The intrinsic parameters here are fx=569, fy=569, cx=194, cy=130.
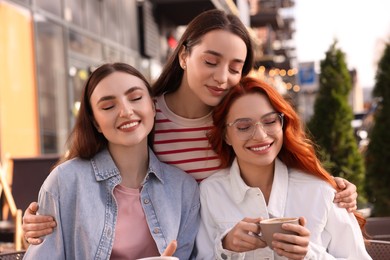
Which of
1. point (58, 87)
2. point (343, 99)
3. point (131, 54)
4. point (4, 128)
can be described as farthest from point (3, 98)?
point (131, 54)

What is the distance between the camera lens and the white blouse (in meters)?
2.29

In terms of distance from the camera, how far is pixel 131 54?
13609 millimetres

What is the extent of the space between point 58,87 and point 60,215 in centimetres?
737

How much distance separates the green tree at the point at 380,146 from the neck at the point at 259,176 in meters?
4.22

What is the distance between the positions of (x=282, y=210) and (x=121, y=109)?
0.79 metres

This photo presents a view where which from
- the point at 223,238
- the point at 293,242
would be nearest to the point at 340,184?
the point at 223,238

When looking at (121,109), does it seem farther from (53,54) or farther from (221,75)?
(53,54)

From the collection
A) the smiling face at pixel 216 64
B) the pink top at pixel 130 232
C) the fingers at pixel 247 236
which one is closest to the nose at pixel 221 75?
the smiling face at pixel 216 64

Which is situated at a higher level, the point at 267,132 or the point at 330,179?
the point at 267,132

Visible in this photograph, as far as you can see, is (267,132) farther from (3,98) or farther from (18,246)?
(3,98)

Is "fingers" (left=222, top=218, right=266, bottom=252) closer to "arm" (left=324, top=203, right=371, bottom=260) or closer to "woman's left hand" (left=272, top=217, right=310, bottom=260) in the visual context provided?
"woman's left hand" (left=272, top=217, right=310, bottom=260)

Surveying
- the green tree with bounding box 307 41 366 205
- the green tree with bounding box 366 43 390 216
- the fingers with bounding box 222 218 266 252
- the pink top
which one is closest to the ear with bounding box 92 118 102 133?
the pink top

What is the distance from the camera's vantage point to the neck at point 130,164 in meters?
2.46

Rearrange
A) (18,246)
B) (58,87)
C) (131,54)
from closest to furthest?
(18,246)
(58,87)
(131,54)
